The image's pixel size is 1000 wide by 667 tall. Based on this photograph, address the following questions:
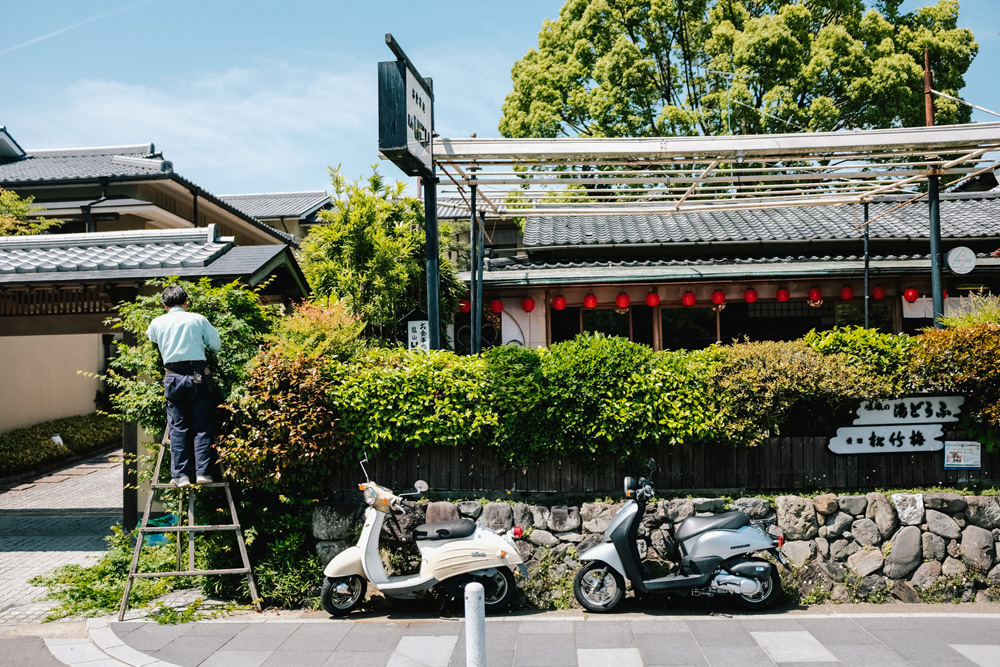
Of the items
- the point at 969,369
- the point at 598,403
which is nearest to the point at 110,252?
the point at 598,403

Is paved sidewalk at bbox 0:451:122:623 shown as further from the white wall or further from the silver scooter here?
the silver scooter

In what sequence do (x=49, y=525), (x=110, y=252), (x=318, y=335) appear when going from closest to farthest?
(x=318, y=335), (x=110, y=252), (x=49, y=525)

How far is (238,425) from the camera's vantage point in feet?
23.2

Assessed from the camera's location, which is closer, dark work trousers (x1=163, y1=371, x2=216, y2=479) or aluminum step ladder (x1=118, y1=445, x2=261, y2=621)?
aluminum step ladder (x1=118, y1=445, x2=261, y2=621)

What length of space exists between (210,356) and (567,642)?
4.52 metres

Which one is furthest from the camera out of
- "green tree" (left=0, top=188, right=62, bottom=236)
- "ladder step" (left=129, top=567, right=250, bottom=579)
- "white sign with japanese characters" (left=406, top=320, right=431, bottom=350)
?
"green tree" (left=0, top=188, right=62, bottom=236)

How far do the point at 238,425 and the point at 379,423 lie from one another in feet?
4.60

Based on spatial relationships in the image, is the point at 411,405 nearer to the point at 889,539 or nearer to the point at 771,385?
the point at 771,385

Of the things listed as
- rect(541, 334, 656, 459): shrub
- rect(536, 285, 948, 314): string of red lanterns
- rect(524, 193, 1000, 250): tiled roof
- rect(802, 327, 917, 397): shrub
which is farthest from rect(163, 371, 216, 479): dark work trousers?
rect(524, 193, 1000, 250): tiled roof

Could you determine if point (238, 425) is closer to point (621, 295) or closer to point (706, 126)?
point (621, 295)

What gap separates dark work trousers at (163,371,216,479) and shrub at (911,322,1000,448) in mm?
7174

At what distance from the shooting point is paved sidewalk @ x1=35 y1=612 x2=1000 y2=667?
5.54m

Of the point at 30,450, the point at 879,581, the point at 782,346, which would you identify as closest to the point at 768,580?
the point at 879,581

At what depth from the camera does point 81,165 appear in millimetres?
18344
